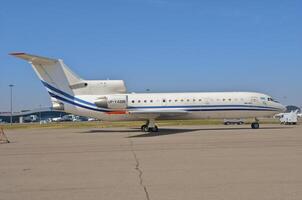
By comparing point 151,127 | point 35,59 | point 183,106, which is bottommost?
point 151,127

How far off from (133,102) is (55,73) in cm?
Answer: 696

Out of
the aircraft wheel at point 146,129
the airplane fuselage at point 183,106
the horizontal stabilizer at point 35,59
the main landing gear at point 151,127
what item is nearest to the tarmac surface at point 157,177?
the horizontal stabilizer at point 35,59

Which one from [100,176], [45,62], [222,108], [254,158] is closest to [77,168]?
[100,176]

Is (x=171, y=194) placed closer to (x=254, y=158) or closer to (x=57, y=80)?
(x=254, y=158)

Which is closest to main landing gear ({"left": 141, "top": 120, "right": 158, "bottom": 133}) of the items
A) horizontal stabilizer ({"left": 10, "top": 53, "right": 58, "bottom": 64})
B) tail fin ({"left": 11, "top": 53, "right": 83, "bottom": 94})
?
→ tail fin ({"left": 11, "top": 53, "right": 83, "bottom": 94})

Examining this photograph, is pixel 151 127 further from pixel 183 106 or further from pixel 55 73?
pixel 55 73

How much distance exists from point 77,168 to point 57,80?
70.5ft

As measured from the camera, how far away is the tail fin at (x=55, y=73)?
3116 centimetres

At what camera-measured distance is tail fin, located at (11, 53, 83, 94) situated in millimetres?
31156

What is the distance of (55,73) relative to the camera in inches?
1248

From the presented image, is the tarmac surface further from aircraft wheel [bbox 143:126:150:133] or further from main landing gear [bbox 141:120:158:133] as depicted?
aircraft wheel [bbox 143:126:150:133]

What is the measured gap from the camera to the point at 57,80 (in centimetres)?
3183

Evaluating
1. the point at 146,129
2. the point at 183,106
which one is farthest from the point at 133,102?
the point at 183,106

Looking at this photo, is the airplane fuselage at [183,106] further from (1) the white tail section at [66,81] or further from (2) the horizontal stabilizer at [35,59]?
(2) the horizontal stabilizer at [35,59]
